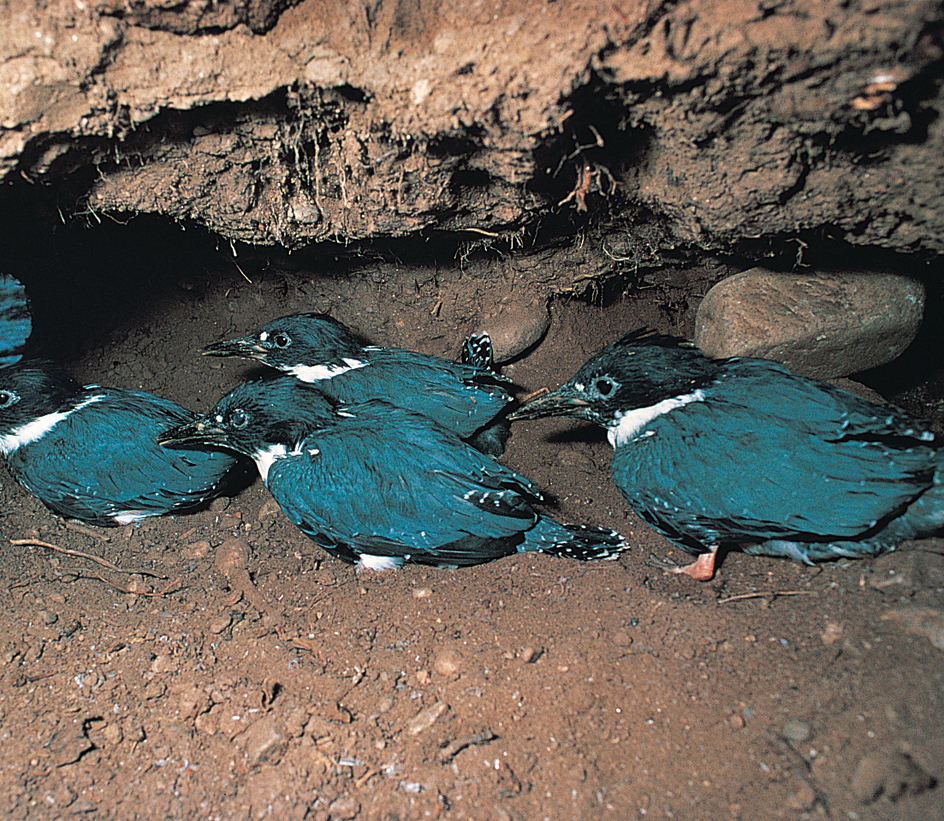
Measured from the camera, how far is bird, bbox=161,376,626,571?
3.03 meters

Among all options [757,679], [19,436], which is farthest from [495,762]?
[19,436]

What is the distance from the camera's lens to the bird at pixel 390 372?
3.74 m

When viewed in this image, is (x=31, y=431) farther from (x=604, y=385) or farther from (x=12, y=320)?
(x=604, y=385)

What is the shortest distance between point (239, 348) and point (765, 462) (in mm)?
3440

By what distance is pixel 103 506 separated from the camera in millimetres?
3453

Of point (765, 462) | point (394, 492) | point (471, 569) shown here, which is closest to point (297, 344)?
point (394, 492)

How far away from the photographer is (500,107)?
2412 millimetres

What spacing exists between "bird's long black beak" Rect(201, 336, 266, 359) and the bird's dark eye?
7.79ft

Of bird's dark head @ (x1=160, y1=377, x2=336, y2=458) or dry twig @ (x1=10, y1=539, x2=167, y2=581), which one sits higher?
bird's dark head @ (x1=160, y1=377, x2=336, y2=458)

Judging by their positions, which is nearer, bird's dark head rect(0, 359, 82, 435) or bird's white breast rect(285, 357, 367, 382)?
bird's dark head rect(0, 359, 82, 435)

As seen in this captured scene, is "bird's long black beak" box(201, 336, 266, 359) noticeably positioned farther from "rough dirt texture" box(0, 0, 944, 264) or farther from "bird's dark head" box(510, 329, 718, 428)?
"bird's dark head" box(510, 329, 718, 428)

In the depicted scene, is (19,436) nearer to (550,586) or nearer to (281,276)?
(281,276)

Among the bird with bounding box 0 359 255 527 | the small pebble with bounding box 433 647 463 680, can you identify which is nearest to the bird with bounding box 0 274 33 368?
the bird with bounding box 0 359 255 527

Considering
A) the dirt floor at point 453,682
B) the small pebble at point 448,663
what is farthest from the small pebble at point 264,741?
the small pebble at point 448,663
